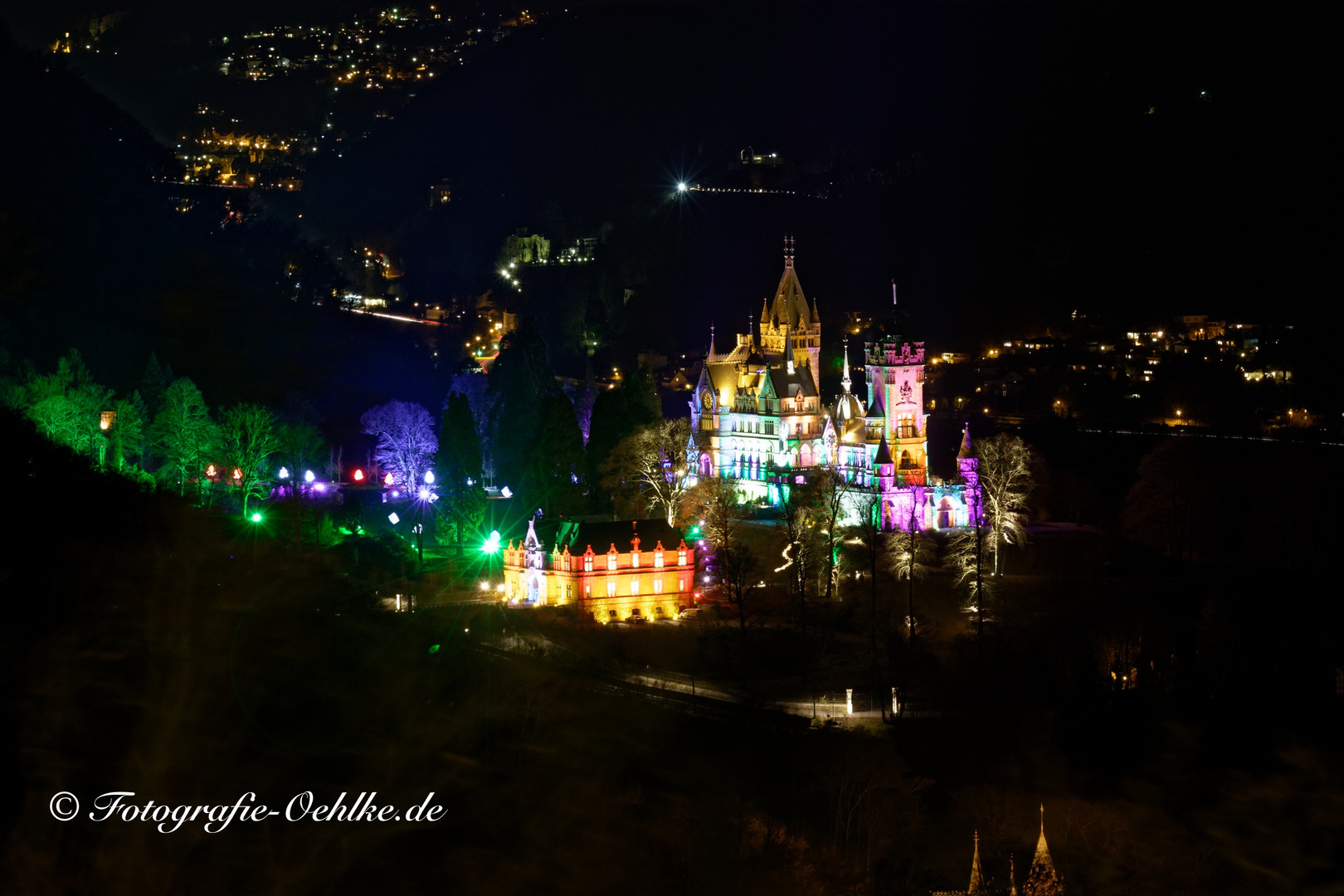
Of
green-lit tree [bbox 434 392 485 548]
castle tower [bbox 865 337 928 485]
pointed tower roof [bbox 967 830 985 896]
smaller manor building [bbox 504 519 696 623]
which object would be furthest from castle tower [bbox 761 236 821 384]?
pointed tower roof [bbox 967 830 985 896]

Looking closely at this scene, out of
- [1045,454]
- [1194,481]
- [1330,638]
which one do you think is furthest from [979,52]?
[1330,638]

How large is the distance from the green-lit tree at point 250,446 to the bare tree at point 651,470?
12.5 meters

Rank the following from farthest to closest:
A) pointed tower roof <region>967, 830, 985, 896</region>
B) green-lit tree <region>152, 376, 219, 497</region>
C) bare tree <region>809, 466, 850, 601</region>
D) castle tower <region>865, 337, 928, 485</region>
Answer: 1. castle tower <region>865, 337, 928, 485</region>
2. green-lit tree <region>152, 376, 219, 497</region>
3. bare tree <region>809, 466, 850, 601</region>
4. pointed tower roof <region>967, 830, 985, 896</region>

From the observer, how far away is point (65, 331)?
194 feet

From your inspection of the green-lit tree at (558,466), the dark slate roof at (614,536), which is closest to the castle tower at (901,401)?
the dark slate roof at (614,536)

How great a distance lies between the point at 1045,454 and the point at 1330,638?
2727 cm

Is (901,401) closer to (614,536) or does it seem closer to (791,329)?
(791,329)

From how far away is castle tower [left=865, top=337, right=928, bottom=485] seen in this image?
50875mm

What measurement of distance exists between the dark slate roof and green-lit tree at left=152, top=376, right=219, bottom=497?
15.2 metres

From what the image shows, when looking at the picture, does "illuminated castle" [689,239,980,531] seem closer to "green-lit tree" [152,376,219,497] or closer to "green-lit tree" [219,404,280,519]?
"green-lit tree" [219,404,280,519]

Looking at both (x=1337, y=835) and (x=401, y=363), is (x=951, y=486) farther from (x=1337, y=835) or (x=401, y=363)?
(x=401, y=363)

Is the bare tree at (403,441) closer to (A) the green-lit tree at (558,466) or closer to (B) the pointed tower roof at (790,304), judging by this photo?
(A) the green-lit tree at (558,466)

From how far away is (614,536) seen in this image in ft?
143

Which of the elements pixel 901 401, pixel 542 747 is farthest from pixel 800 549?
pixel 542 747
